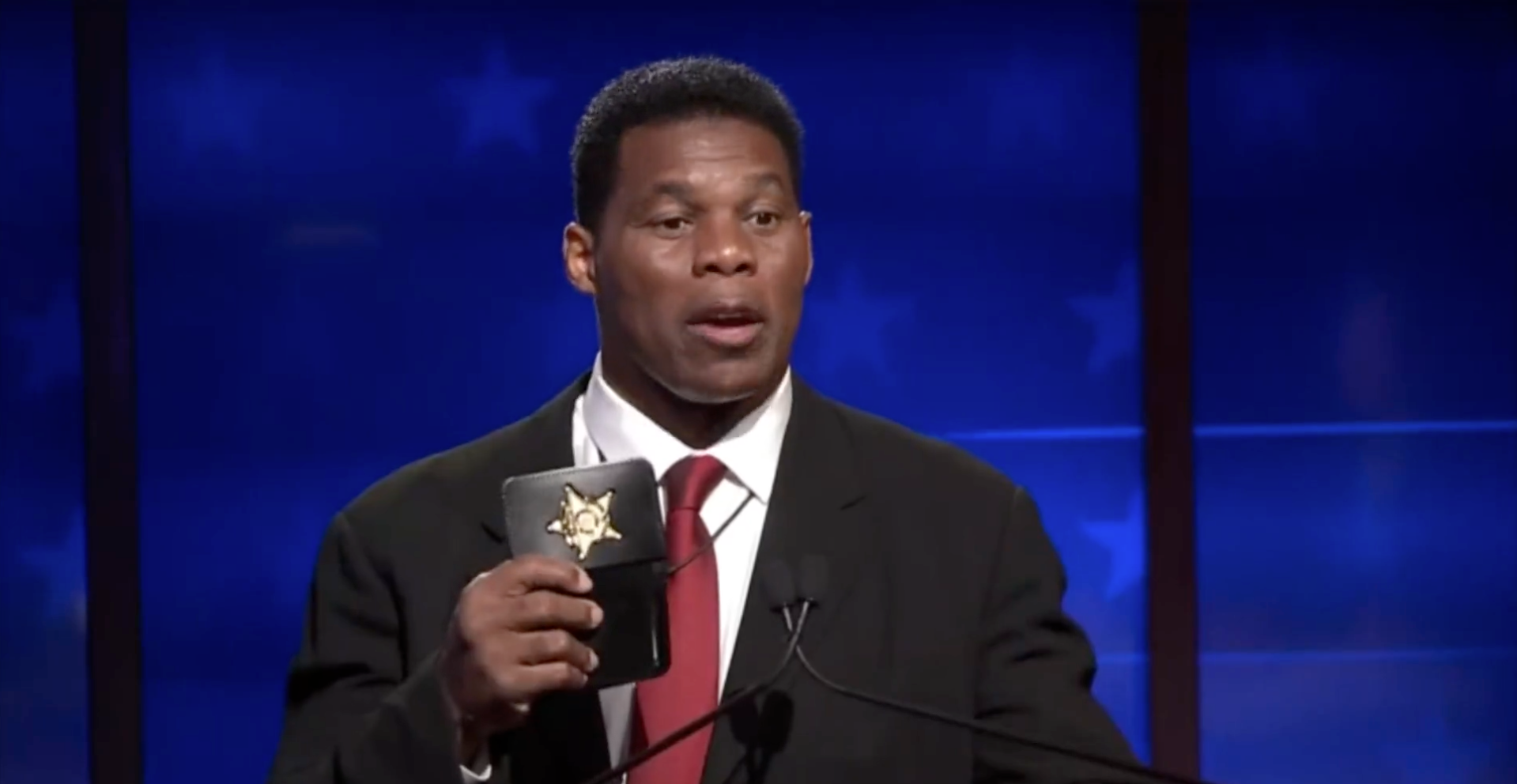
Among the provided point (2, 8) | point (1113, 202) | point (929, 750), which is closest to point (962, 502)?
point (929, 750)

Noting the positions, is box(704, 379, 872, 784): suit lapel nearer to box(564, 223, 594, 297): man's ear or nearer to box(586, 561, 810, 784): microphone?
box(586, 561, 810, 784): microphone

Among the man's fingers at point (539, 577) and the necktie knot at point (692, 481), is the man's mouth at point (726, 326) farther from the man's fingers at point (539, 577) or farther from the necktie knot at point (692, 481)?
the man's fingers at point (539, 577)

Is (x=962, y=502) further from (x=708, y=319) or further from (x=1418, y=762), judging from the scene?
(x=1418, y=762)

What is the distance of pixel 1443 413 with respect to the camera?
3.02 metres

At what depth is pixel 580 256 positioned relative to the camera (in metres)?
1.75

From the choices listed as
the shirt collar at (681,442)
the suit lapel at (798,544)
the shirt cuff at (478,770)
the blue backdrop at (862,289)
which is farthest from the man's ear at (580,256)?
the blue backdrop at (862,289)

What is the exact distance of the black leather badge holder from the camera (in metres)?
1.32

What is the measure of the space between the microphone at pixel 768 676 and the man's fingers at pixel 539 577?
0.40ft

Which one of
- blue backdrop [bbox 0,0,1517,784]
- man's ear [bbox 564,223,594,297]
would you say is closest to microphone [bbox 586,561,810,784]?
man's ear [bbox 564,223,594,297]

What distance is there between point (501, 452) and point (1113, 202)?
153cm

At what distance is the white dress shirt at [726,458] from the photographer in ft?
5.21

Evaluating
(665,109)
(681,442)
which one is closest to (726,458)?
(681,442)

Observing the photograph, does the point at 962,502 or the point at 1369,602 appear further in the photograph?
the point at 1369,602

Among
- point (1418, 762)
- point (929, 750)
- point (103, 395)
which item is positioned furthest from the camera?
point (1418, 762)
